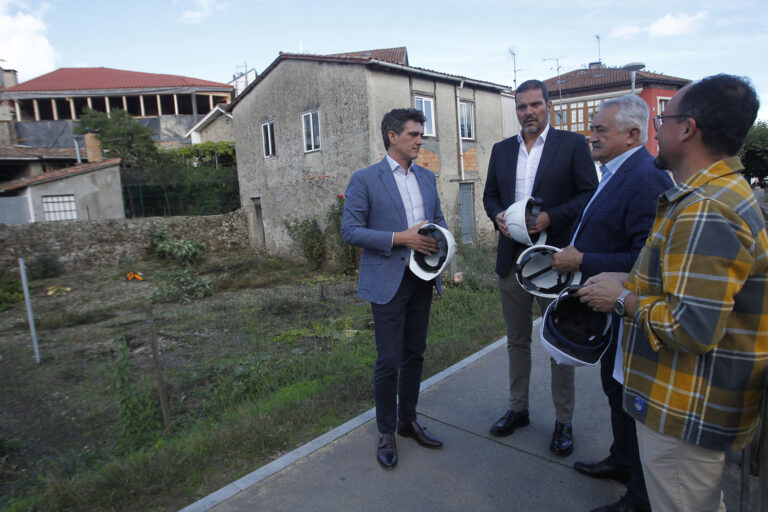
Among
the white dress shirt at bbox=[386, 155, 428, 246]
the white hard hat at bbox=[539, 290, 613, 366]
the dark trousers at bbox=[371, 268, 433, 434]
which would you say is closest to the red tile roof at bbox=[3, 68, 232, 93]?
the white dress shirt at bbox=[386, 155, 428, 246]

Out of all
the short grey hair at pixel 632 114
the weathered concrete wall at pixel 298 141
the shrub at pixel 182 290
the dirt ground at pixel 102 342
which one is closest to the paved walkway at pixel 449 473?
the dirt ground at pixel 102 342

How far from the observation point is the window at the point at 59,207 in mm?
16703

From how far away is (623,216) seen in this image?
2.39 m

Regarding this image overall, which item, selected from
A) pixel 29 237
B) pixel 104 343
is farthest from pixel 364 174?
pixel 29 237

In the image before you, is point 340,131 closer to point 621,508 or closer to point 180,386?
point 180,386

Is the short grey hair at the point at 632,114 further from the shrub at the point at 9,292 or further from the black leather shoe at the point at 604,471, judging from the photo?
the shrub at the point at 9,292

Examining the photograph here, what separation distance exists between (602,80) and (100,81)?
33824mm

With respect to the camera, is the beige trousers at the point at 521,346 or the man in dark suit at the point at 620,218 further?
the beige trousers at the point at 521,346

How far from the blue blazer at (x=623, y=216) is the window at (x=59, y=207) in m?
19.2

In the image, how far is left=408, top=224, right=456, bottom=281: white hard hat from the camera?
290 centimetres

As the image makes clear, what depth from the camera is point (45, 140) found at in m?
29.5

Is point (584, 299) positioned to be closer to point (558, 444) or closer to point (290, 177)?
point (558, 444)

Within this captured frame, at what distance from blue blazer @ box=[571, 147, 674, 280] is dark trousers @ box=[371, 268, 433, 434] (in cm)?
105

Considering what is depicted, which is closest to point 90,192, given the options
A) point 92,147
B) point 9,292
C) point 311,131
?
point 92,147
